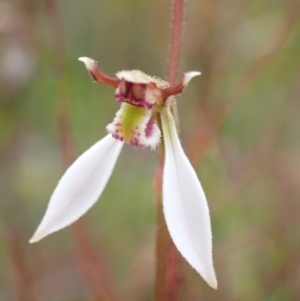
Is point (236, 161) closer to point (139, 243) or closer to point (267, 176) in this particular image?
point (267, 176)

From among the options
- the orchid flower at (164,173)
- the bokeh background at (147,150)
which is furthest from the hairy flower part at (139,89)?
the bokeh background at (147,150)

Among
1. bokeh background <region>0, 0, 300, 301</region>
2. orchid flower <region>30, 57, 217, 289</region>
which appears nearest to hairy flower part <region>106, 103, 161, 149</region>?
orchid flower <region>30, 57, 217, 289</region>

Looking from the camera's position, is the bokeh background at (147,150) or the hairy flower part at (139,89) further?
the bokeh background at (147,150)

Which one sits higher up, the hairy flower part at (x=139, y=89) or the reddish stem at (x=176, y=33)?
the reddish stem at (x=176, y=33)

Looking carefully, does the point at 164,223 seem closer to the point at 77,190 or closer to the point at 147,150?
the point at 77,190

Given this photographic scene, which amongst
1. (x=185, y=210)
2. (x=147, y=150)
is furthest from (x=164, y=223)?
(x=147, y=150)

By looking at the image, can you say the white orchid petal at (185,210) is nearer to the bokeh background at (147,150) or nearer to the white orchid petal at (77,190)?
the white orchid petal at (77,190)
